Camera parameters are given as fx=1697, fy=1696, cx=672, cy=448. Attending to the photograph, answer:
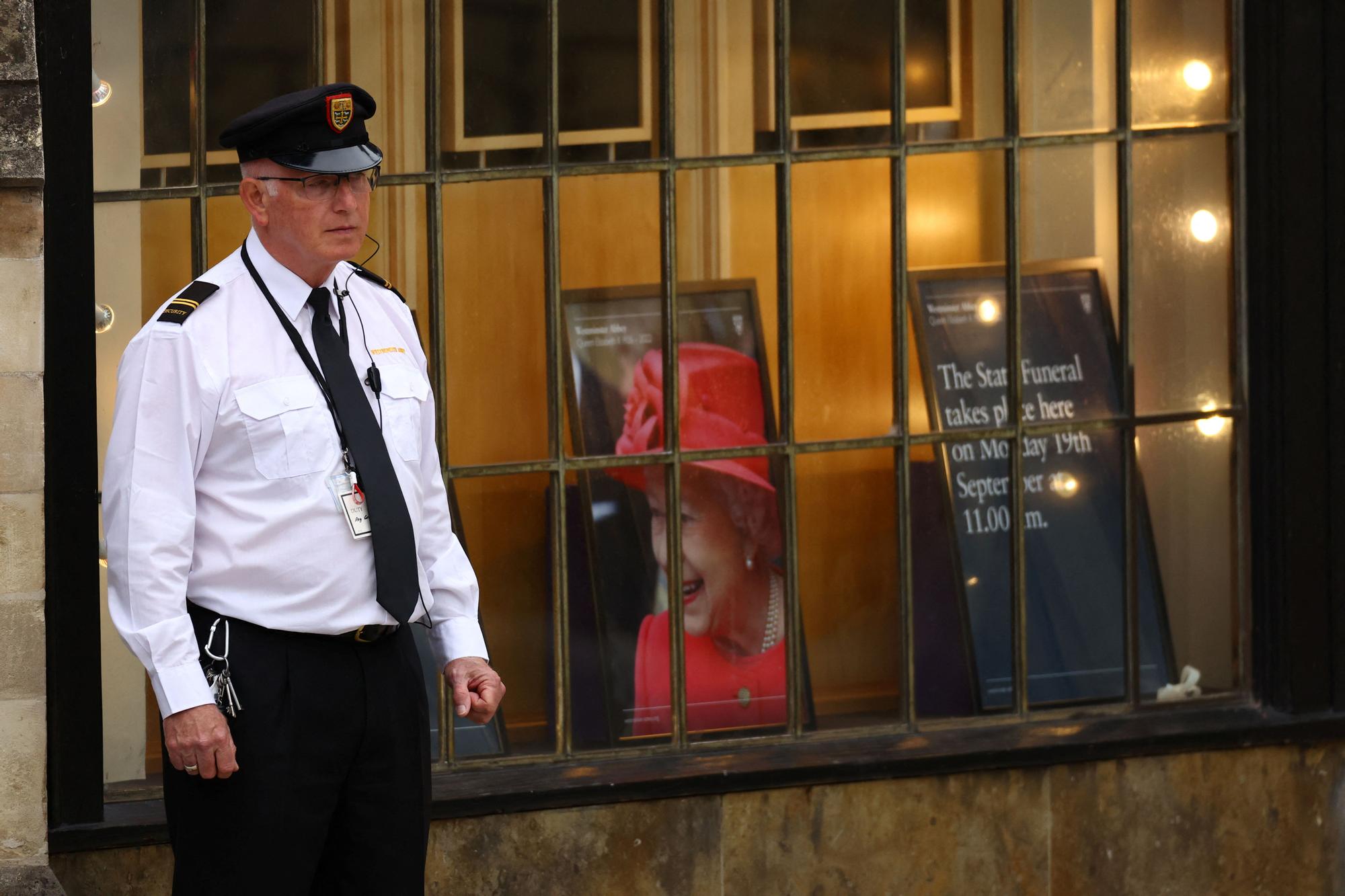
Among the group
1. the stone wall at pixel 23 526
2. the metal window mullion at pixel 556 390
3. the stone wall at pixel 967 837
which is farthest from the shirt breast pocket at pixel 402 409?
the stone wall at pixel 967 837

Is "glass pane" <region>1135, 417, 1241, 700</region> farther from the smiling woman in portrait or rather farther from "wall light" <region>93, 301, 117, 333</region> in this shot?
"wall light" <region>93, 301, 117, 333</region>

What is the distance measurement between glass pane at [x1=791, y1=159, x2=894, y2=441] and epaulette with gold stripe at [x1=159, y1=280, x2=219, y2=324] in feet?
6.25

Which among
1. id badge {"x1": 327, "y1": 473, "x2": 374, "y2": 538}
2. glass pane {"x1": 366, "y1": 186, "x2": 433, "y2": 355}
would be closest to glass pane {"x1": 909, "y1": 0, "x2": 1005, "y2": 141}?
glass pane {"x1": 366, "y1": 186, "x2": 433, "y2": 355}

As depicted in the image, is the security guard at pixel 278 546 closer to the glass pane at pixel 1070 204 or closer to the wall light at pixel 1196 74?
the glass pane at pixel 1070 204

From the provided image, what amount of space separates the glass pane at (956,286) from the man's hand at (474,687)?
1.83m

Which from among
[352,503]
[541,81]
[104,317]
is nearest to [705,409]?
[541,81]

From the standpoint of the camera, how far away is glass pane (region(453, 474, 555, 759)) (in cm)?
445

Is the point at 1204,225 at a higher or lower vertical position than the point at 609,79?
lower

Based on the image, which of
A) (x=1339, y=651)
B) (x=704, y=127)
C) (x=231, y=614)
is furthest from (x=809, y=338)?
(x=231, y=614)

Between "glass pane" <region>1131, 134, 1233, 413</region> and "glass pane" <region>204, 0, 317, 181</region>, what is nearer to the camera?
"glass pane" <region>204, 0, 317, 181</region>

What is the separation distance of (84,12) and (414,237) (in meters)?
0.95

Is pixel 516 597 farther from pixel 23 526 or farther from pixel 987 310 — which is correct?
pixel 987 310

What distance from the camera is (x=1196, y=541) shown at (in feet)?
15.9

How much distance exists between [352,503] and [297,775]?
1.62 feet
